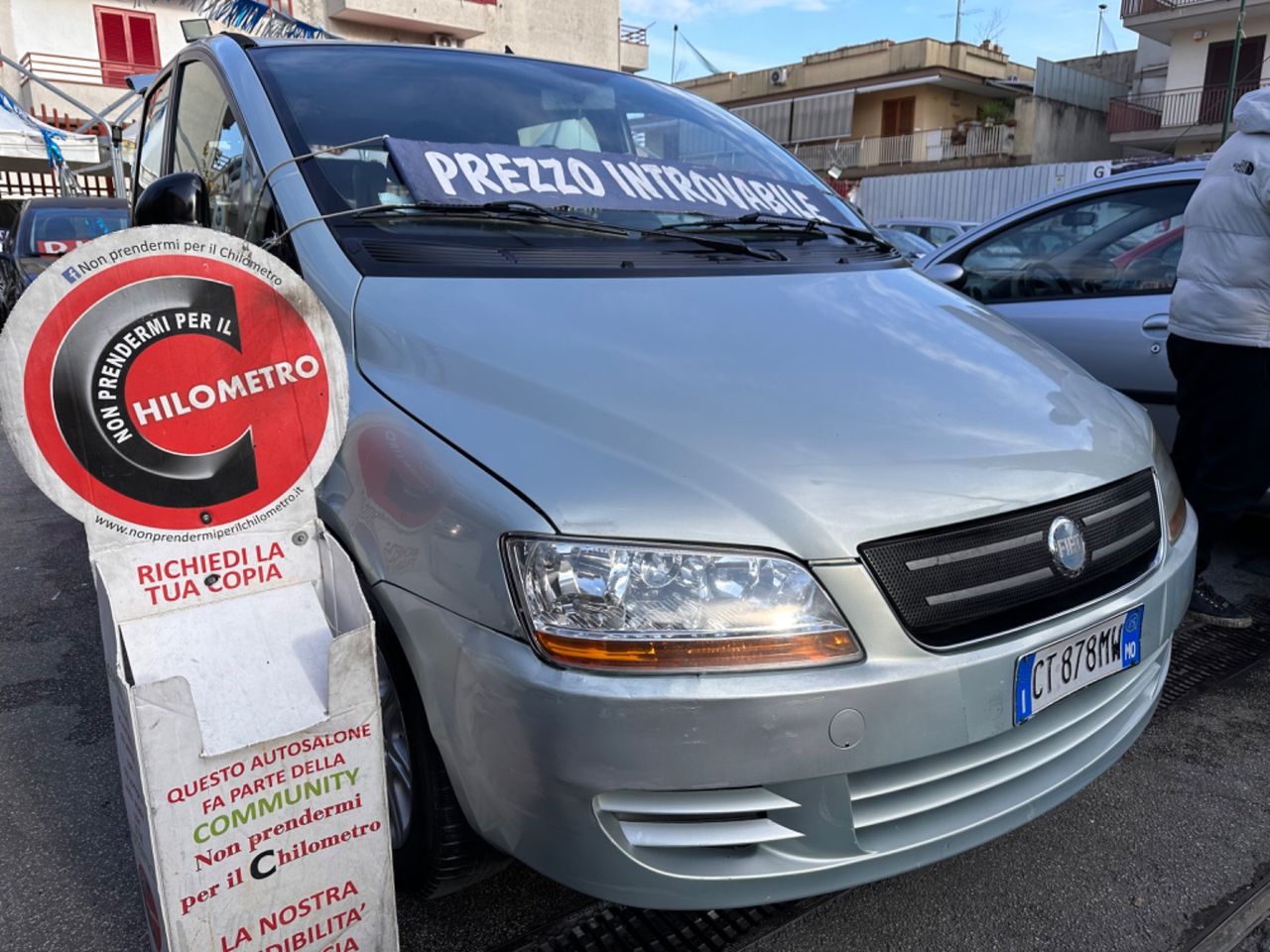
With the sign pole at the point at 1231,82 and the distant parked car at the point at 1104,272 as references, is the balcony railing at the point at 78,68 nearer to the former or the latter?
the distant parked car at the point at 1104,272

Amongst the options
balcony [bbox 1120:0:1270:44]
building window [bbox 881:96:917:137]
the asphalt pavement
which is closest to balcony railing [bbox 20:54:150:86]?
building window [bbox 881:96:917:137]

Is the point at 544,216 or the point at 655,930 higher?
the point at 544,216

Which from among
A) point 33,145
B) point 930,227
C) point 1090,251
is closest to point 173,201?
point 1090,251

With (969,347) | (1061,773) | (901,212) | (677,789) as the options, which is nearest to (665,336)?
(969,347)

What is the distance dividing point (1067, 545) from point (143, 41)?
1136 inches

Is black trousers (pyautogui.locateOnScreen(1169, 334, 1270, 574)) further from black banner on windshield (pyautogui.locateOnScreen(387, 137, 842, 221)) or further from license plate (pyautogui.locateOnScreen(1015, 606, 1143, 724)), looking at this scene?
license plate (pyautogui.locateOnScreen(1015, 606, 1143, 724))

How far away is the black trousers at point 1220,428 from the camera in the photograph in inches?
119

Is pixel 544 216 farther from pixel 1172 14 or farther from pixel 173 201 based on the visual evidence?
pixel 1172 14

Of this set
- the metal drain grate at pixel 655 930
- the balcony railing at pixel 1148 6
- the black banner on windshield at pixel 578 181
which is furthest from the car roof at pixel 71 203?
the balcony railing at pixel 1148 6

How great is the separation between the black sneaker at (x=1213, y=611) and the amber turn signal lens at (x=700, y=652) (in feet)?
7.92

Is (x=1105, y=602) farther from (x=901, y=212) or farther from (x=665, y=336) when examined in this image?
(x=901, y=212)

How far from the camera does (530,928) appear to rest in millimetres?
1880

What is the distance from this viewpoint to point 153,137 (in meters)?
3.68

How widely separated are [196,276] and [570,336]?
2.11 feet
